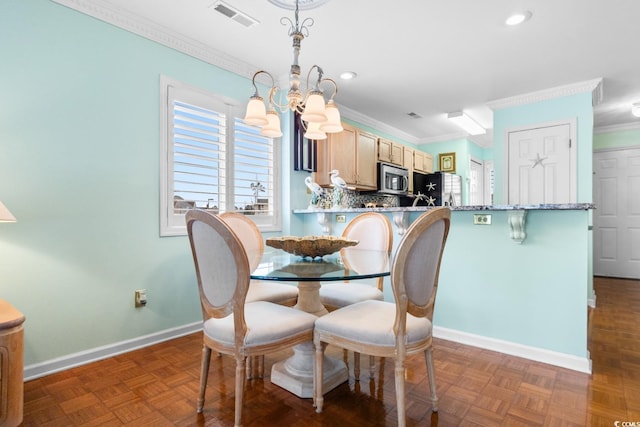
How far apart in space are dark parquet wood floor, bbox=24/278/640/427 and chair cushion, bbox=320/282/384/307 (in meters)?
0.46

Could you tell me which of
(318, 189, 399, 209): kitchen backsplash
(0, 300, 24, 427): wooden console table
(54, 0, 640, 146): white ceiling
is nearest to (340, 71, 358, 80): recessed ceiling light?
(54, 0, 640, 146): white ceiling

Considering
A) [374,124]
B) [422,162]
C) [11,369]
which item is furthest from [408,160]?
[11,369]

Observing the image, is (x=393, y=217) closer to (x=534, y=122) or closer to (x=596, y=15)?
(x=596, y=15)

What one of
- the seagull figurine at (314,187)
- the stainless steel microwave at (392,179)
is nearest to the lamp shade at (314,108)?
the seagull figurine at (314,187)

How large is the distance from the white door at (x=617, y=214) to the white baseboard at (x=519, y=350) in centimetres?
442

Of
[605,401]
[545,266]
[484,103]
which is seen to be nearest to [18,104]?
[545,266]

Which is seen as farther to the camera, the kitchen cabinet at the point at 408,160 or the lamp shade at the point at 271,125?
the kitchen cabinet at the point at 408,160

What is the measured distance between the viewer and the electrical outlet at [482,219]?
252cm

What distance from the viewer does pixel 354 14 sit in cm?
242

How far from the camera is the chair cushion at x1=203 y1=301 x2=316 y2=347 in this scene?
150 centimetres

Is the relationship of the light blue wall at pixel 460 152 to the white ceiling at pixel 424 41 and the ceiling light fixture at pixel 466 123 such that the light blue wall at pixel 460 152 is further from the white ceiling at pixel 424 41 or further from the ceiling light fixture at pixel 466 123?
the white ceiling at pixel 424 41

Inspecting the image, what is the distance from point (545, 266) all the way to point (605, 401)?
819mm

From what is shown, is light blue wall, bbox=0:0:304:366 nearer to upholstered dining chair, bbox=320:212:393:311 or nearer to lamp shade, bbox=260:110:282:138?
lamp shade, bbox=260:110:282:138

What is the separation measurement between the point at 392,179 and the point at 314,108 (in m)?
3.35
